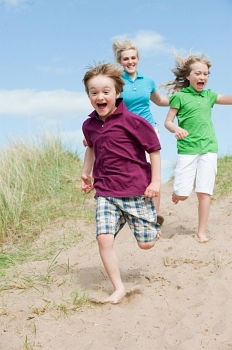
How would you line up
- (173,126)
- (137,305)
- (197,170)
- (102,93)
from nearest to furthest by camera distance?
(102,93) → (137,305) → (173,126) → (197,170)

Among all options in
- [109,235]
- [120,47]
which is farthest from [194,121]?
[109,235]

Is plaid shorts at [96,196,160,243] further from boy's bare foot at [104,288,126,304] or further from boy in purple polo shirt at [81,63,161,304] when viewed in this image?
boy's bare foot at [104,288,126,304]

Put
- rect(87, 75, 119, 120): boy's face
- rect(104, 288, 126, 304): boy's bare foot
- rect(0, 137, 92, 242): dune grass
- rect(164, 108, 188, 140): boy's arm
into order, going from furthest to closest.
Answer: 1. rect(0, 137, 92, 242): dune grass
2. rect(164, 108, 188, 140): boy's arm
3. rect(104, 288, 126, 304): boy's bare foot
4. rect(87, 75, 119, 120): boy's face

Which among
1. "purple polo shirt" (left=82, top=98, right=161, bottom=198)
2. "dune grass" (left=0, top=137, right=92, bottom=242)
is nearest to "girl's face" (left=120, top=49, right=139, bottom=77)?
"purple polo shirt" (left=82, top=98, right=161, bottom=198)

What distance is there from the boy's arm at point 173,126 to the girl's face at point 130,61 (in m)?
0.55

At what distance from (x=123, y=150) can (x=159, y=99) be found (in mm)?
2003

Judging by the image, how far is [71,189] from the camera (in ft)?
27.2

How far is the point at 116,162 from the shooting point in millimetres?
4051

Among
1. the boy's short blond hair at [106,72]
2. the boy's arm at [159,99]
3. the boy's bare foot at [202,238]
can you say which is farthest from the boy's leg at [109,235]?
the boy's arm at [159,99]

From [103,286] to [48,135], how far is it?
5.77 metres

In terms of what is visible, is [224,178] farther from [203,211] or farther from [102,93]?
[102,93]

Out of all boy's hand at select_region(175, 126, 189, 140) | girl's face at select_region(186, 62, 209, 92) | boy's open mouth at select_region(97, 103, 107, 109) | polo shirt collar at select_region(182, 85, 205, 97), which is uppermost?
girl's face at select_region(186, 62, 209, 92)

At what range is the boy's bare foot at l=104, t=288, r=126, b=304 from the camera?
4062mm

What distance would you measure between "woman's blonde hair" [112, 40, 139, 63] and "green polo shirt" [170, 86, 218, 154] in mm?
683
